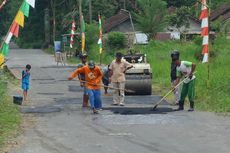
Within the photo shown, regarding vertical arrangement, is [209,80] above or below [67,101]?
above

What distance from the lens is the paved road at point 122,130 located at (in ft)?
37.0

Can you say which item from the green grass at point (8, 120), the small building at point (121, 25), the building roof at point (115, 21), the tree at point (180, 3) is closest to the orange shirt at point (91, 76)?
the green grass at point (8, 120)

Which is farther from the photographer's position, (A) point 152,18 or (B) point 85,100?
(A) point 152,18

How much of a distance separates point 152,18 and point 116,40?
7.59 metres

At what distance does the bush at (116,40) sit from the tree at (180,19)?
423 inches

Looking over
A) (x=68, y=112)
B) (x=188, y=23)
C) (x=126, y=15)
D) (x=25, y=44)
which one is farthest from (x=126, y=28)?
(x=68, y=112)

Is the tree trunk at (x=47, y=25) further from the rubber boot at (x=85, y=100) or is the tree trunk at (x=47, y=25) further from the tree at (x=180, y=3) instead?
the rubber boot at (x=85, y=100)

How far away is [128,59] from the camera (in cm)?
2216

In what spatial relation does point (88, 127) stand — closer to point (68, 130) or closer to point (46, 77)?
point (68, 130)

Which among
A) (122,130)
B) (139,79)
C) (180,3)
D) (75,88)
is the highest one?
(180,3)

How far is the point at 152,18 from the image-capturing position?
54.8 m

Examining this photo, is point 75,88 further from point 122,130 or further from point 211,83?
point 122,130

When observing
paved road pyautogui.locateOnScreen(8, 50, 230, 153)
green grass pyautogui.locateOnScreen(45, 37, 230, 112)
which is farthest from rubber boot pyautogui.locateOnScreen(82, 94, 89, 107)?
green grass pyautogui.locateOnScreen(45, 37, 230, 112)

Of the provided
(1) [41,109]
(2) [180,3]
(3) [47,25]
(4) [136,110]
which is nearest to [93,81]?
(4) [136,110]
